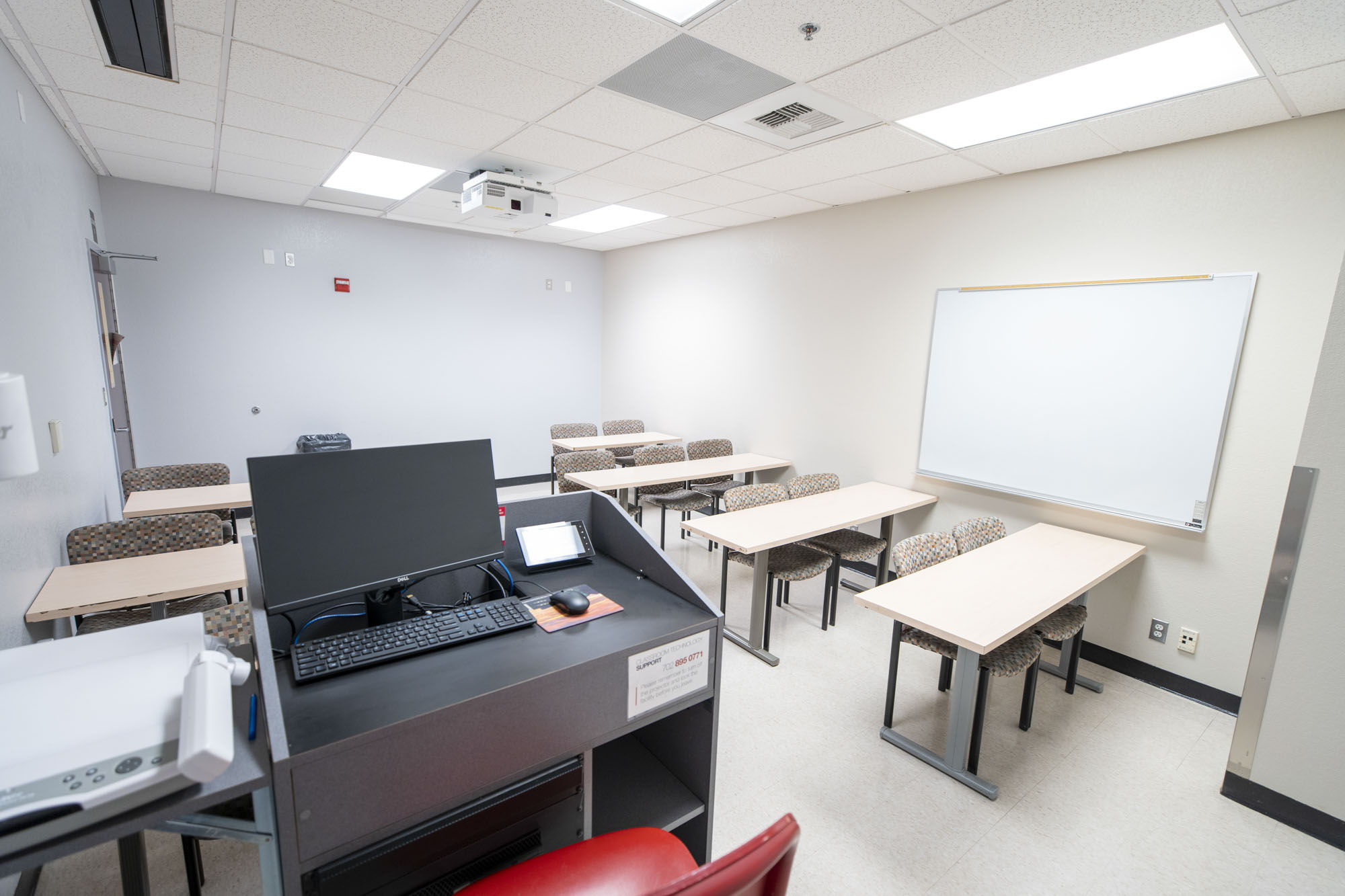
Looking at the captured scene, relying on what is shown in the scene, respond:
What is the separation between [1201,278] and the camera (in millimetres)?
2744

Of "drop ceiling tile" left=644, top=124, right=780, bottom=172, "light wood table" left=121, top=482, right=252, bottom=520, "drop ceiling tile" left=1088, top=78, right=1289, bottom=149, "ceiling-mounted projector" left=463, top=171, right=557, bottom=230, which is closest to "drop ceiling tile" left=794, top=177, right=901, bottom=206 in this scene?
"drop ceiling tile" left=644, top=124, right=780, bottom=172

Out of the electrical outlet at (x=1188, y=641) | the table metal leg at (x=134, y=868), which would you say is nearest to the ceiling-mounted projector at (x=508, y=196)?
the table metal leg at (x=134, y=868)

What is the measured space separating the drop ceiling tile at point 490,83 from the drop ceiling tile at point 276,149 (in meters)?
1.33

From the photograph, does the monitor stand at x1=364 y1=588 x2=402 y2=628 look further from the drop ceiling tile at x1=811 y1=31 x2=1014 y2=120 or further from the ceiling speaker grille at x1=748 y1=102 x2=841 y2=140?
the ceiling speaker grille at x1=748 y1=102 x2=841 y2=140

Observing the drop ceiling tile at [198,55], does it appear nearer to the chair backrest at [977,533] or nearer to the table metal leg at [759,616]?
the table metal leg at [759,616]

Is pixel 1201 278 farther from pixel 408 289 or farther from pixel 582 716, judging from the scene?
pixel 408 289

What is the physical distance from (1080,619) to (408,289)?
5994mm

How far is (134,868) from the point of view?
1.33 meters

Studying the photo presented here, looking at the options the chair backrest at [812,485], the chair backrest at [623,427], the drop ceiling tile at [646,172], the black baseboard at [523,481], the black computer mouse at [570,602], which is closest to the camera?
the black computer mouse at [570,602]

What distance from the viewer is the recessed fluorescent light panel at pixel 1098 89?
2028 mm

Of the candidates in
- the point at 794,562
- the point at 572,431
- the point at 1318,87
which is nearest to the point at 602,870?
the point at 794,562

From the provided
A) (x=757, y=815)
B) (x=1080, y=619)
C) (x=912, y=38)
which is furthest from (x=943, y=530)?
(x=912, y=38)

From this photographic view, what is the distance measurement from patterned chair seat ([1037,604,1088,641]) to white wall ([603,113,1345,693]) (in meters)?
0.54

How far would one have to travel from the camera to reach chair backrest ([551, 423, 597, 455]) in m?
5.89
